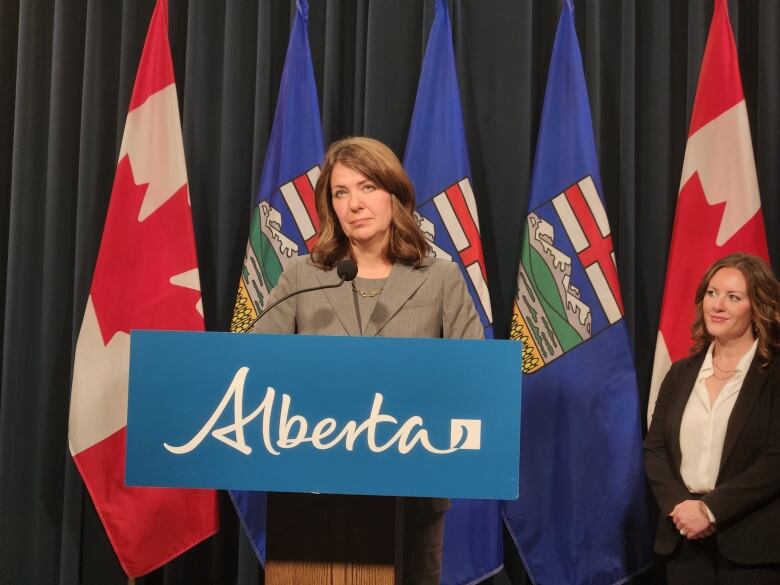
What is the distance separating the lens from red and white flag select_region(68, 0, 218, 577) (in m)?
3.03

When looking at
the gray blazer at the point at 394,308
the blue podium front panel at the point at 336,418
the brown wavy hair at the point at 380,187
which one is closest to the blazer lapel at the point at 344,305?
the gray blazer at the point at 394,308

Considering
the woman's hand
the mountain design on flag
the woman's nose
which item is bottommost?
the woman's hand

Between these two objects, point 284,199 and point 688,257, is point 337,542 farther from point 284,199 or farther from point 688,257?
point 688,257

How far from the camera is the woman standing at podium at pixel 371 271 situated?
1.73 meters

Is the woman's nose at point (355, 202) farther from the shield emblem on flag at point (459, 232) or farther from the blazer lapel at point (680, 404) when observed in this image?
the blazer lapel at point (680, 404)

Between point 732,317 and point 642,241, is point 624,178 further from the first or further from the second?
point 732,317

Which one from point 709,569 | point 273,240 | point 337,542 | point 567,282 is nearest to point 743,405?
point 709,569

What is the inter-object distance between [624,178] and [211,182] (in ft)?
5.81

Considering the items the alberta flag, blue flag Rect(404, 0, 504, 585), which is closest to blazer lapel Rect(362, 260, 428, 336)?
blue flag Rect(404, 0, 504, 585)

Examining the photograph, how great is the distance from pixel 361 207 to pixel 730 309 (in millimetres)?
1422

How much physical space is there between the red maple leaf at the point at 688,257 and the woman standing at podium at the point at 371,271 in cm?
150

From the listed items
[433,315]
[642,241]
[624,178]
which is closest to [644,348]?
[642,241]

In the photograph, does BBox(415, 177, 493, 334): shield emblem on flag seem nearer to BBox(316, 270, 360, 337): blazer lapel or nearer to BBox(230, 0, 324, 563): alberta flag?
BBox(230, 0, 324, 563): alberta flag

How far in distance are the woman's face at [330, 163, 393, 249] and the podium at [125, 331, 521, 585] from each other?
1.62ft
